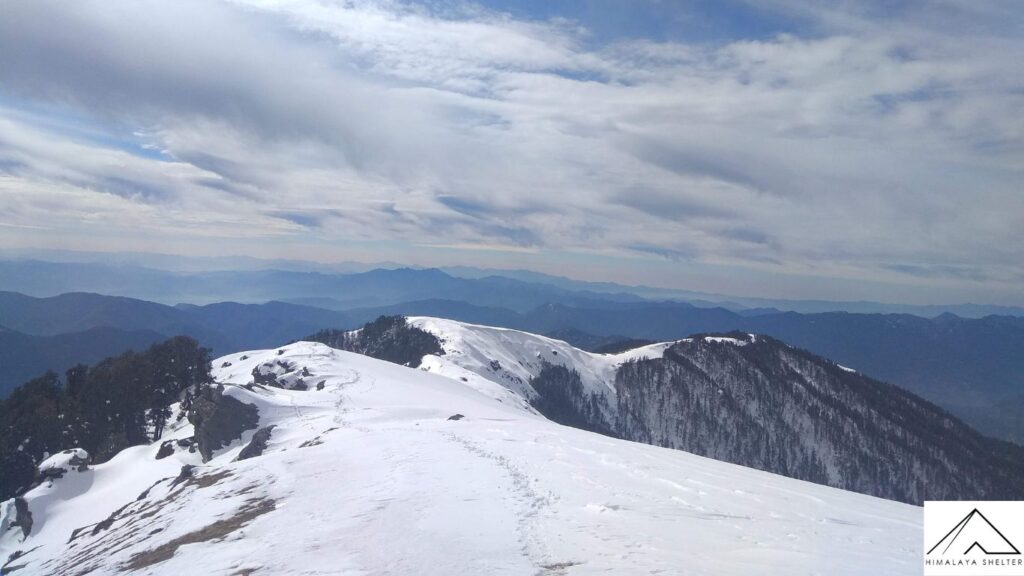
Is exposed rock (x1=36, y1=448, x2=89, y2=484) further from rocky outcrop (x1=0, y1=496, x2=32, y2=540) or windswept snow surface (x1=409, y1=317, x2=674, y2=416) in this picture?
windswept snow surface (x1=409, y1=317, x2=674, y2=416)

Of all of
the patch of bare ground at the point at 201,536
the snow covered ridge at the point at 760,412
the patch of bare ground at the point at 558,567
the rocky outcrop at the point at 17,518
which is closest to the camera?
the patch of bare ground at the point at 558,567

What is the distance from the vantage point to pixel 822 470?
158 metres

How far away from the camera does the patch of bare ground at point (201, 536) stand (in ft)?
59.2

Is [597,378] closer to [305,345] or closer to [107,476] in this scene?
[305,345]

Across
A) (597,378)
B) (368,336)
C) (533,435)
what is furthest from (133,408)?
(597,378)

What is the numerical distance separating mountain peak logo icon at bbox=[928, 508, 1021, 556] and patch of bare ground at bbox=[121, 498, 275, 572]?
20069 mm

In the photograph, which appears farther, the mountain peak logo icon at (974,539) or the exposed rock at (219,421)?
the exposed rock at (219,421)

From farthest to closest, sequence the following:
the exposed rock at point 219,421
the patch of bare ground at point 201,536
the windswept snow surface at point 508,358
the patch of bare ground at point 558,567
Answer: the windswept snow surface at point 508,358 → the exposed rock at point 219,421 → the patch of bare ground at point 201,536 → the patch of bare ground at point 558,567

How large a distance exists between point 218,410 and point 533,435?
23.7 metres

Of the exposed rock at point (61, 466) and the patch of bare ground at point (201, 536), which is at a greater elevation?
the patch of bare ground at point (201, 536)

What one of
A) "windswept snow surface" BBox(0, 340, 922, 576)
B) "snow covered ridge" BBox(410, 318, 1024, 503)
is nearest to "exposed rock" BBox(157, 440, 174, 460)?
"windswept snow surface" BBox(0, 340, 922, 576)

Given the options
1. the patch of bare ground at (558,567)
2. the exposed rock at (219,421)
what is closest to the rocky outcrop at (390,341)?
the exposed rock at (219,421)

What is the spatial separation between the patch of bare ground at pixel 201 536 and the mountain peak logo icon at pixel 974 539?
20069 mm

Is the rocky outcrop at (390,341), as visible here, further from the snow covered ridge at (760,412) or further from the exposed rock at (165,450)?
the exposed rock at (165,450)
